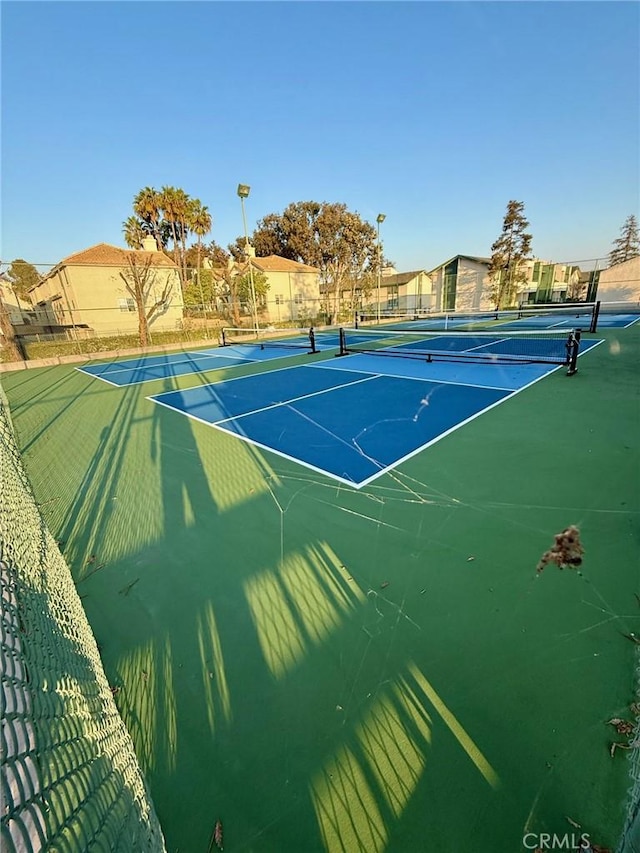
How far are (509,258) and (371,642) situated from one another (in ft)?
137

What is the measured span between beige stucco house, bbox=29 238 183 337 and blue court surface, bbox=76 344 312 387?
7572 mm

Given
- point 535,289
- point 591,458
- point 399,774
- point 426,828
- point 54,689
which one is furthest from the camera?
point 535,289

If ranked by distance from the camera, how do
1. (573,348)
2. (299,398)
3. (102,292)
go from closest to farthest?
(299,398)
(573,348)
(102,292)

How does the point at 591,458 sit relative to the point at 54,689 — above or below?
below

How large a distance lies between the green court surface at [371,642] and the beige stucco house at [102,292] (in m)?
22.0

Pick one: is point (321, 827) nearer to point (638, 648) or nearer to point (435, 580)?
point (435, 580)

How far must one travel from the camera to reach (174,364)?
47.5 ft

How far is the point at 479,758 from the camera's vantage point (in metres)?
1.67

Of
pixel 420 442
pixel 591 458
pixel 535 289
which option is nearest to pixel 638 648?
pixel 591 458

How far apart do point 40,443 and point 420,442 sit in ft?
21.9

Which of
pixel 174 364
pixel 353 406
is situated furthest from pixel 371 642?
pixel 174 364

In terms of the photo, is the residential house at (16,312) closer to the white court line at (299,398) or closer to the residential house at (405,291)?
the white court line at (299,398)

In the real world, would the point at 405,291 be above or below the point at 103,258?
below

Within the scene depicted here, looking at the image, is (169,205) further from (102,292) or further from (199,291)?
(102,292)
